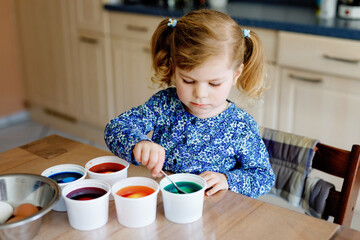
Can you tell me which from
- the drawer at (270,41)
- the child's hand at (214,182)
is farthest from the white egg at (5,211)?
the drawer at (270,41)

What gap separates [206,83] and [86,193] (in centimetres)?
39

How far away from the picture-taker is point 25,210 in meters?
0.89

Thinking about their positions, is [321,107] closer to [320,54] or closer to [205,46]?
[320,54]

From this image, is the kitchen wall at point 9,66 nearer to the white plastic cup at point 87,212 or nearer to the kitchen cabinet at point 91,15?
the kitchen cabinet at point 91,15

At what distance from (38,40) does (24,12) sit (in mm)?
238

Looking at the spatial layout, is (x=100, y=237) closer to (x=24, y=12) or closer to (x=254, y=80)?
(x=254, y=80)

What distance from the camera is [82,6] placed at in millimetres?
2920

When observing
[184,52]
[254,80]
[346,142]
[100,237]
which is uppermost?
[184,52]

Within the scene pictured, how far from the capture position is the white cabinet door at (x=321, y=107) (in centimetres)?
202

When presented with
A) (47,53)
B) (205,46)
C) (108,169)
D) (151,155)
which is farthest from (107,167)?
(47,53)

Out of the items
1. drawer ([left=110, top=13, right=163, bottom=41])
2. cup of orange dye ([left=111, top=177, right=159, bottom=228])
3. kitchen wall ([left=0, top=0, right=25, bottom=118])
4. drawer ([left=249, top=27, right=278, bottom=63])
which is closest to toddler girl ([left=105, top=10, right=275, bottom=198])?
cup of orange dye ([left=111, top=177, right=159, bottom=228])

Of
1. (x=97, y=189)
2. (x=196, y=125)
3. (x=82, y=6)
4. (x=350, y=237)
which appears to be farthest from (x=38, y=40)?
(x=350, y=237)

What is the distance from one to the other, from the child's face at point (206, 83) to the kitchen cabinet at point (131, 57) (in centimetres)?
148

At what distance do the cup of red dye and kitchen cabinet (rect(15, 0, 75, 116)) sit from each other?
2190 millimetres
